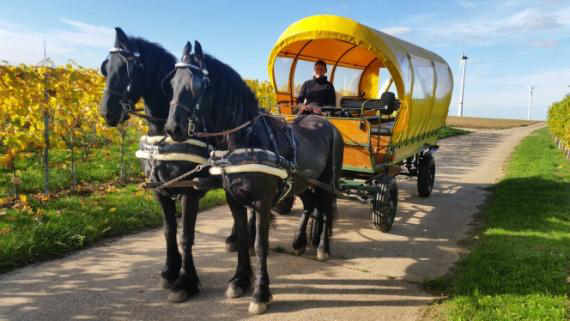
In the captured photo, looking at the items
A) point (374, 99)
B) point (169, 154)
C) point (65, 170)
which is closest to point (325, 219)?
point (169, 154)

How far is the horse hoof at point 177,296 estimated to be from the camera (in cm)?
351

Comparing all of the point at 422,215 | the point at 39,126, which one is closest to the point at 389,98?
the point at 422,215

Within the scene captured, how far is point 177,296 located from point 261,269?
80 cm

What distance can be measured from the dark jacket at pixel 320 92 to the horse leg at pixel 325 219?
195 cm

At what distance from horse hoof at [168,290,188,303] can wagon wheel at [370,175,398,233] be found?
288 centimetres

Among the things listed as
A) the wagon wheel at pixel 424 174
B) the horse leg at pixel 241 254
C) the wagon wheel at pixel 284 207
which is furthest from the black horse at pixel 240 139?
the wagon wheel at pixel 424 174

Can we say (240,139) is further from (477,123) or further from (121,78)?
(477,123)

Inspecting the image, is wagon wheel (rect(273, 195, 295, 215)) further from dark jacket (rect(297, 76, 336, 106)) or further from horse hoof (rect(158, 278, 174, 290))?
horse hoof (rect(158, 278, 174, 290))

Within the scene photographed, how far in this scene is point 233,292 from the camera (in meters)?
3.63

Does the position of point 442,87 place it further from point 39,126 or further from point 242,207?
point 39,126

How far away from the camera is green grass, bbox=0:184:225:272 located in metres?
4.36

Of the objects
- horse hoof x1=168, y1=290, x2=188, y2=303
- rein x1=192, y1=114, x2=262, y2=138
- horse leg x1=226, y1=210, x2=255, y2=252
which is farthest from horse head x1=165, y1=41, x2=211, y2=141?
horse leg x1=226, y1=210, x2=255, y2=252

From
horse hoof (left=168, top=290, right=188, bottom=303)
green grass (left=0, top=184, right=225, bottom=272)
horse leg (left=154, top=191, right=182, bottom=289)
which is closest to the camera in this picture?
horse hoof (left=168, top=290, right=188, bottom=303)

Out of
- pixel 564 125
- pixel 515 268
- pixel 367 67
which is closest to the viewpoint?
pixel 515 268
